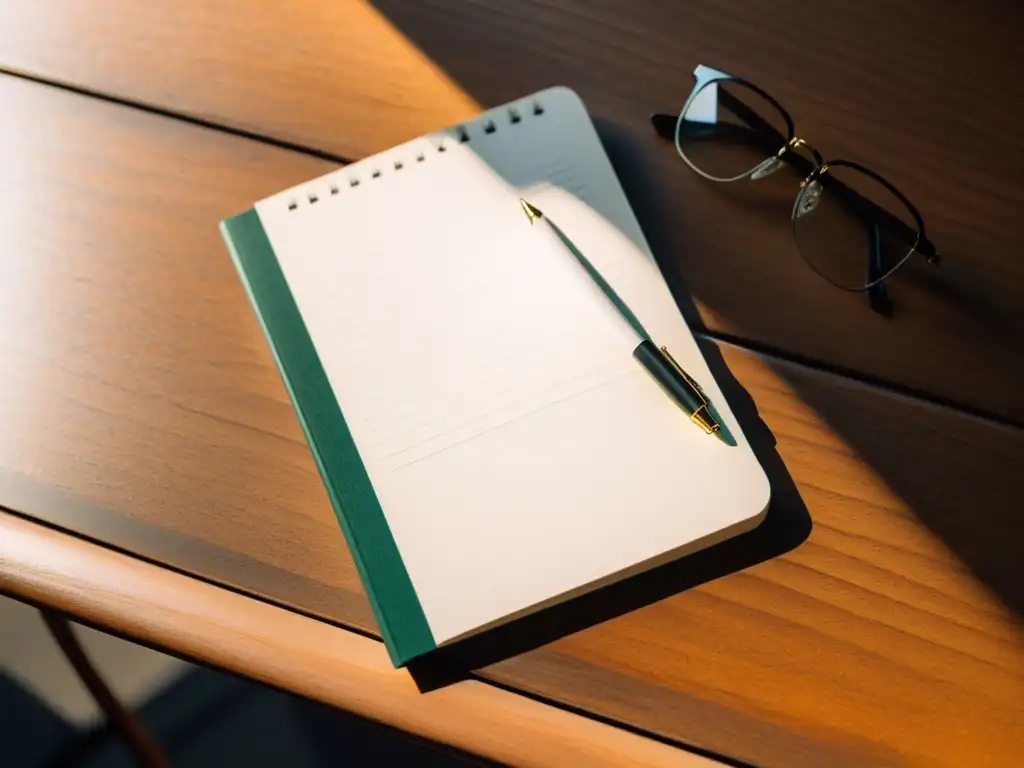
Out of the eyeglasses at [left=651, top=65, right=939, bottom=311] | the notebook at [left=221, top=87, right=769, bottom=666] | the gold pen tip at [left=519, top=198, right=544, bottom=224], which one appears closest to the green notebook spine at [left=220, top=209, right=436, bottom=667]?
the notebook at [left=221, top=87, right=769, bottom=666]

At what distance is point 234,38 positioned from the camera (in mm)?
651

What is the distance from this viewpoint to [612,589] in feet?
1.68

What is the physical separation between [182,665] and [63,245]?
0.48 metres

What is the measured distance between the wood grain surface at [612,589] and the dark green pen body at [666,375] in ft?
0.14

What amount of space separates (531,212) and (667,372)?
12 cm

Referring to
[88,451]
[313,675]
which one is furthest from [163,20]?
[313,675]

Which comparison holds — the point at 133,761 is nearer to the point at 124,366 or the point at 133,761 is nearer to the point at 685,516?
the point at 124,366

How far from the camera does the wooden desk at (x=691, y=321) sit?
0.50 metres

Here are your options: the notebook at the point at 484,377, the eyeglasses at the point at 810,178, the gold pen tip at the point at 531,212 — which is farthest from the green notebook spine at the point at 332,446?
the eyeglasses at the point at 810,178

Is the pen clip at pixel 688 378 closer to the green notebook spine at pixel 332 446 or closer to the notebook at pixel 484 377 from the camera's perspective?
the notebook at pixel 484 377

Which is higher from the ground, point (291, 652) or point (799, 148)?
point (799, 148)

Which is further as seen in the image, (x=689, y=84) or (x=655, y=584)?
(x=689, y=84)

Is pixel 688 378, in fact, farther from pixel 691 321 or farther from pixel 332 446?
pixel 332 446

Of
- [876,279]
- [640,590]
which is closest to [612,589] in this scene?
[640,590]
